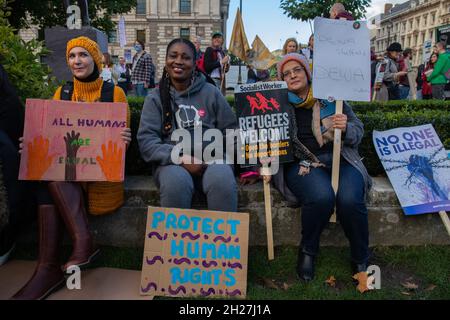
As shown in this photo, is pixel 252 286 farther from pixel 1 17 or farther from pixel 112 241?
pixel 1 17

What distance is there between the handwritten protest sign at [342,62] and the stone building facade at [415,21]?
71.5 meters

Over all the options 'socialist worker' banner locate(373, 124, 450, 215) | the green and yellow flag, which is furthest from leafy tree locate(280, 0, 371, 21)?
'socialist worker' banner locate(373, 124, 450, 215)

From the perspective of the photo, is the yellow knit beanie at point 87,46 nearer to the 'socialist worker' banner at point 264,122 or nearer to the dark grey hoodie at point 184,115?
the dark grey hoodie at point 184,115

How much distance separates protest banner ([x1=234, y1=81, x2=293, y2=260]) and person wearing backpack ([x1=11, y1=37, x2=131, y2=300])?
954 millimetres

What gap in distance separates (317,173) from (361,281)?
2.79 ft

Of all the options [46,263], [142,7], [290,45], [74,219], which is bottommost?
[46,263]

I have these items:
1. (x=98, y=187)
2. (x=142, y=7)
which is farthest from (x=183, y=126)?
(x=142, y=7)

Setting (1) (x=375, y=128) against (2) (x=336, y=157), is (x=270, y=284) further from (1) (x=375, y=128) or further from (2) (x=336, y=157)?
(1) (x=375, y=128)

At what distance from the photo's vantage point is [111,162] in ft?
9.57

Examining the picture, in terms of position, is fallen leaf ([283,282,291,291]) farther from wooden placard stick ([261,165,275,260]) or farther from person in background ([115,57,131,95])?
person in background ([115,57,131,95])

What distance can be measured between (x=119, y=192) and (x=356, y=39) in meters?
2.22
